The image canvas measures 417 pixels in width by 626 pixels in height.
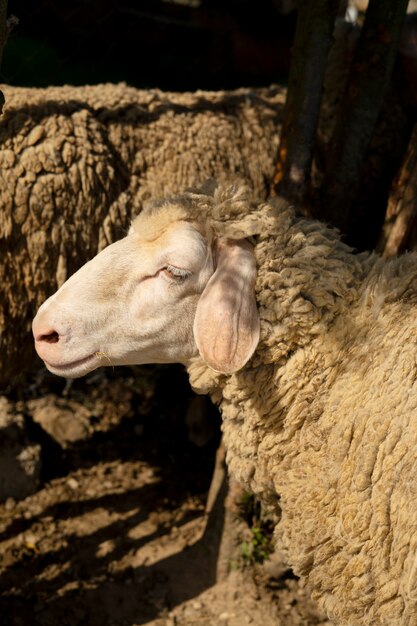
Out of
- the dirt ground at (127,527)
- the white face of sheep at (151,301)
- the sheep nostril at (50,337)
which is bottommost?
the dirt ground at (127,527)

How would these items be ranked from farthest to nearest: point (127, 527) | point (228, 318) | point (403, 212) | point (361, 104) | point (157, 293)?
1. point (127, 527)
2. point (361, 104)
3. point (403, 212)
4. point (157, 293)
5. point (228, 318)

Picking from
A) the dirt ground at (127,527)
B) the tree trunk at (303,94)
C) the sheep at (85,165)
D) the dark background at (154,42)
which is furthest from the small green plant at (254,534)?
the dark background at (154,42)

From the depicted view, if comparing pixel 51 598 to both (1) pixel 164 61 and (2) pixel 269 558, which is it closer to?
(2) pixel 269 558

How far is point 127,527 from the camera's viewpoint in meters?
3.96

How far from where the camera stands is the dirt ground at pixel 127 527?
3.47m

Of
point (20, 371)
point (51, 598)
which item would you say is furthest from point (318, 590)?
point (20, 371)

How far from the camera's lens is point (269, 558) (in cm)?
365

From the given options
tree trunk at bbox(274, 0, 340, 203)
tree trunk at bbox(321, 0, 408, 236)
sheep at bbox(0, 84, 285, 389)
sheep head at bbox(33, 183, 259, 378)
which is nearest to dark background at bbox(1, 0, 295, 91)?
sheep at bbox(0, 84, 285, 389)

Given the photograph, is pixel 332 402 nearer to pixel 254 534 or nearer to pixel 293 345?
pixel 293 345

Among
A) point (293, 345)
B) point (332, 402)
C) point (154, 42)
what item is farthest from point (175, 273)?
point (154, 42)

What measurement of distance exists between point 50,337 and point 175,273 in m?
0.46

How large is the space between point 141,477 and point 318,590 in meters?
2.04

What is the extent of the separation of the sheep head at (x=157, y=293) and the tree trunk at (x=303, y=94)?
104 cm

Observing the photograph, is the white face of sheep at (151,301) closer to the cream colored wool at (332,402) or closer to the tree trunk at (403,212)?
the cream colored wool at (332,402)
